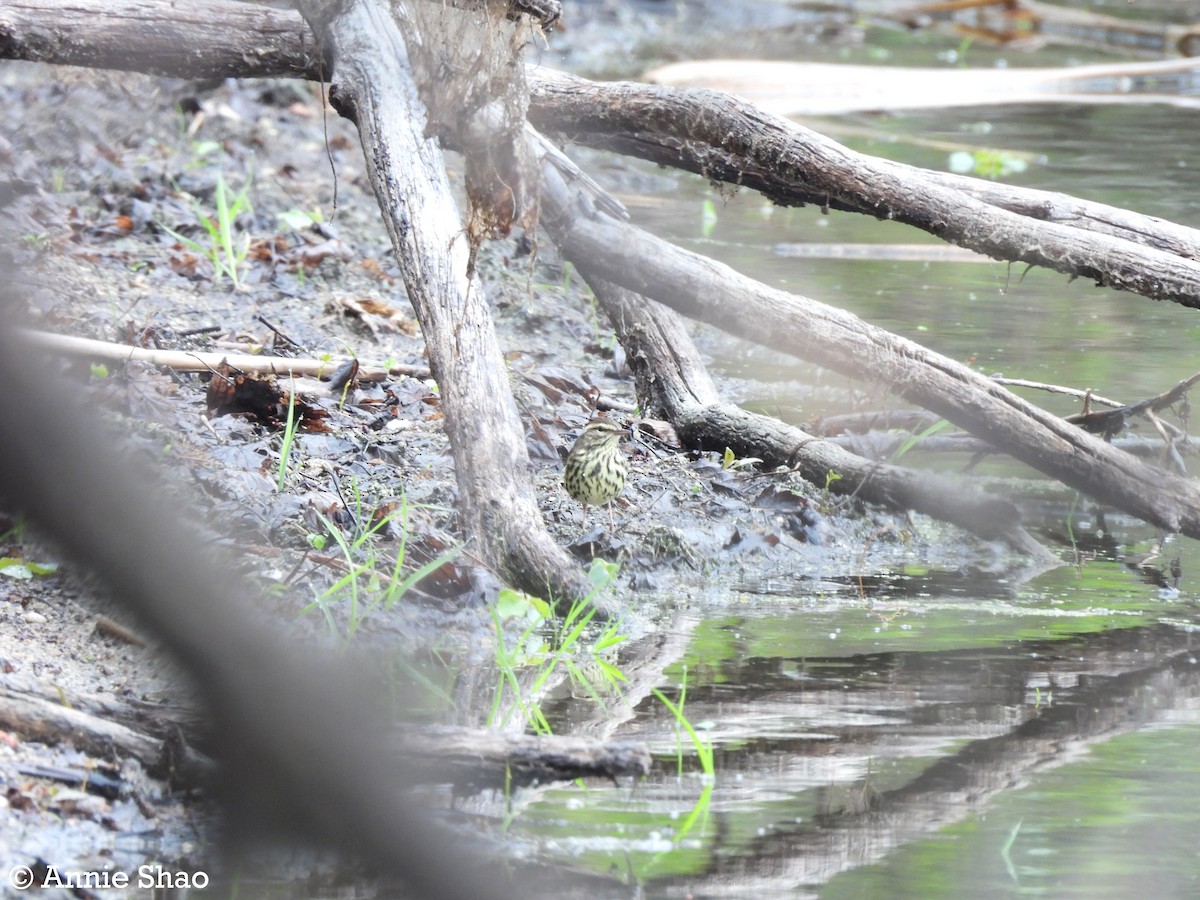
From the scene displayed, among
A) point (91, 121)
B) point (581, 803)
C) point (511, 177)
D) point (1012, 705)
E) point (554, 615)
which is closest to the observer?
point (581, 803)

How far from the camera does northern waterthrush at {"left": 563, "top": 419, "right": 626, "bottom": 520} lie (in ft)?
15.6

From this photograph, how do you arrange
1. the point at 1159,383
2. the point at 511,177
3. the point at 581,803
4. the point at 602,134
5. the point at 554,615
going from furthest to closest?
1. the point at 1159,383
2. the point at 602,134
3. the point at 511,177
4. the point at 554,615
5. the point at 581,803

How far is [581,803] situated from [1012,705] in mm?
1305

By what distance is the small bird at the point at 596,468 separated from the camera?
15.6 feet

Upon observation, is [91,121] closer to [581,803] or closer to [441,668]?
[441,668]

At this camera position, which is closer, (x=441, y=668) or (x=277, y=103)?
(x=441, y=668)

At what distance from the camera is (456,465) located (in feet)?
13.7

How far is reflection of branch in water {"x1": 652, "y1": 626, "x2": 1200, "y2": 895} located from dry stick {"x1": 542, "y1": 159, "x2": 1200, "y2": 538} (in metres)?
A: 0.67

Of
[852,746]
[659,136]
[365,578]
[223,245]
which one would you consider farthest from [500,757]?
[223,245]

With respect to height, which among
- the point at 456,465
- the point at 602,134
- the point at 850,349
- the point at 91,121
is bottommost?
the point at 456,465

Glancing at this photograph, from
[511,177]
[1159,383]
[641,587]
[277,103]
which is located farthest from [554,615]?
[277,103]

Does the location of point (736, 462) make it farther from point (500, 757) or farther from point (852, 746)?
point (500, 757)

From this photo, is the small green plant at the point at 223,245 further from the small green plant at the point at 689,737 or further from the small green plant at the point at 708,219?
the small green plant at the point at 689,737

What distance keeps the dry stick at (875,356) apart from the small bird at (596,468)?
0.60 m
